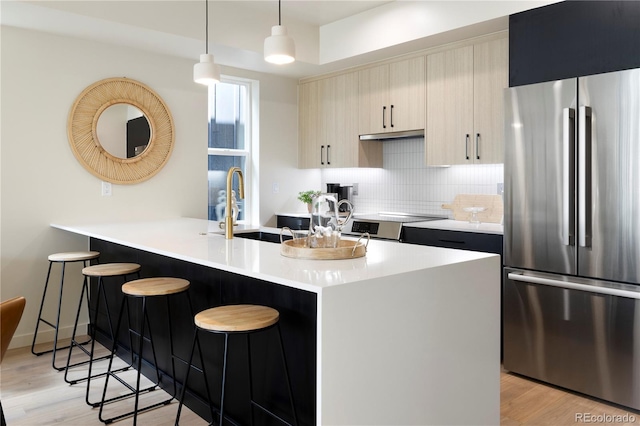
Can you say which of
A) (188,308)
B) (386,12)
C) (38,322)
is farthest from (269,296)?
(386,12)

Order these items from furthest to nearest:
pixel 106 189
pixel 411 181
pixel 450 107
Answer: pixel 411 181 → pixel 106 189 → pixel 450 107

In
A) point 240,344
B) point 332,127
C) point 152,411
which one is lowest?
point 152,411

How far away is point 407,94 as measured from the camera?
4.36m

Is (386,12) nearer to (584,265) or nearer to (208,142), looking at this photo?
(208,142)

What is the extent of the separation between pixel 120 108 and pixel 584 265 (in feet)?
11.7

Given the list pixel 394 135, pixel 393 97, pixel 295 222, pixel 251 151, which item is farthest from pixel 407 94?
pixel 251 151

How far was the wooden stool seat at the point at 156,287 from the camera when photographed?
2.47m

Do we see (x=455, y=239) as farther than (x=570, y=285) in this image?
Yes

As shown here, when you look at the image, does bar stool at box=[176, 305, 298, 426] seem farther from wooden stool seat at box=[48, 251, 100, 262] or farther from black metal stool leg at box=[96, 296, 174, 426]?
wooden stool seat at box=[48, 251, 100, 262]

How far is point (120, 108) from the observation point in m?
4.16

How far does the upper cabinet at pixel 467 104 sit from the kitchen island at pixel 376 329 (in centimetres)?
171

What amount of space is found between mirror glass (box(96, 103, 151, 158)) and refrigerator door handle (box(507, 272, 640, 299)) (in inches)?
121

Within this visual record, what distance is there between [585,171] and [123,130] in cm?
341

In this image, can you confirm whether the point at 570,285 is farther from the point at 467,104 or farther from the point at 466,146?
the point at 467,104
